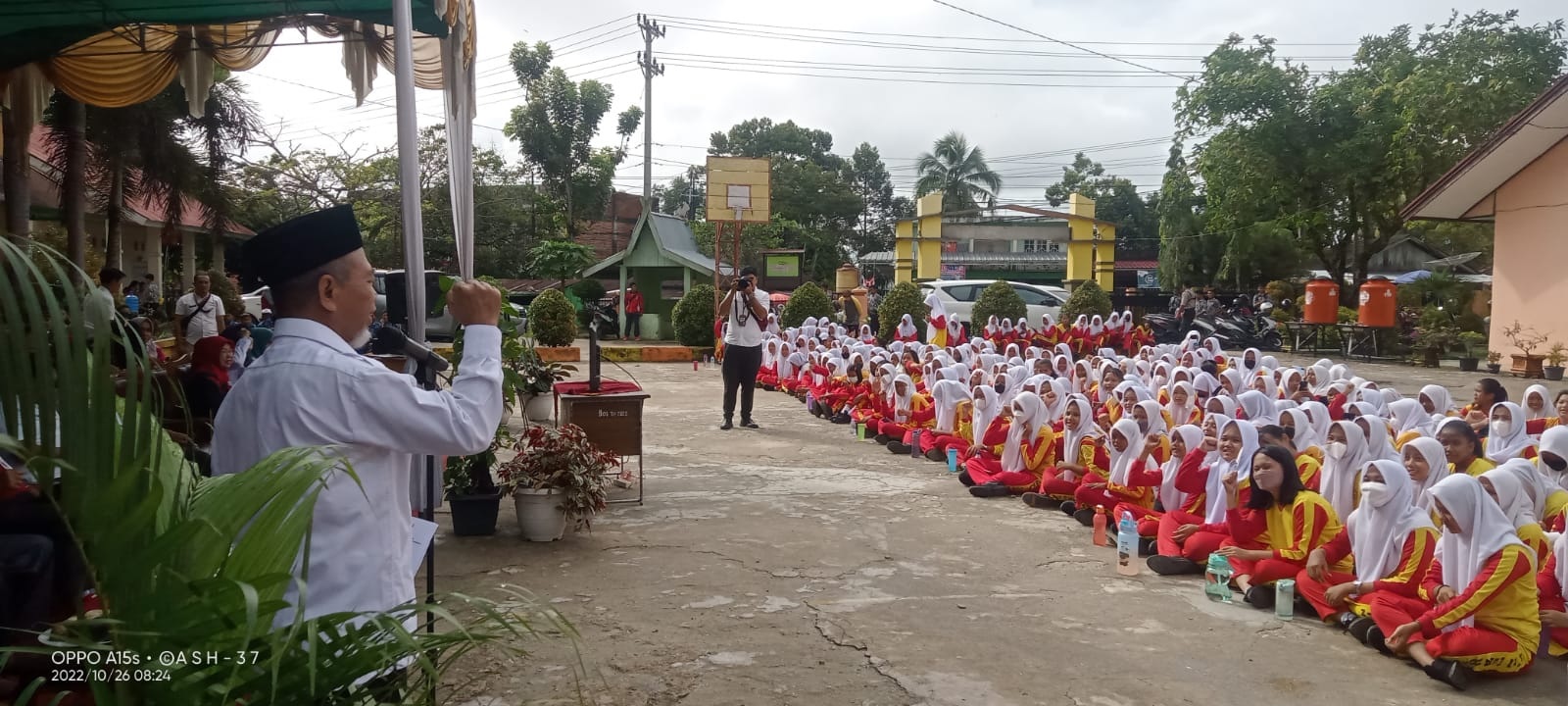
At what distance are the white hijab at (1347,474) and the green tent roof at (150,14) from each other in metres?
5.32

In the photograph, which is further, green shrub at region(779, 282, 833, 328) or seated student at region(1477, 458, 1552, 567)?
green shrub at region(779, 282, 833, 328)

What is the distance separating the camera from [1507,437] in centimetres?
675

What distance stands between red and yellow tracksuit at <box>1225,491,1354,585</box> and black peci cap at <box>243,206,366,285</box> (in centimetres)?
472

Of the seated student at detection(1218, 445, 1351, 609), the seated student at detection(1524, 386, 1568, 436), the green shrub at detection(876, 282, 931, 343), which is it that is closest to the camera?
the seated student at detection(1218, 445, 1351, 609)

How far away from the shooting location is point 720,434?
10359 mm

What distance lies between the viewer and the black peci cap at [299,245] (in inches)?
75.2

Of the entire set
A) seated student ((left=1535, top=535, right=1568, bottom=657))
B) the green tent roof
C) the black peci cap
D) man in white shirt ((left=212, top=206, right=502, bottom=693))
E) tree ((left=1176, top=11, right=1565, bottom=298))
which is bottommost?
seated student ((left=1535, top=535, right=1568, bottom=657))

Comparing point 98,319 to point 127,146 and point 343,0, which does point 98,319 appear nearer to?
point 343,0

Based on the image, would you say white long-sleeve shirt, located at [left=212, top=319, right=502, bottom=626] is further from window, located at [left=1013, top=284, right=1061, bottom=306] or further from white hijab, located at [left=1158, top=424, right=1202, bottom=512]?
window, located at [left=1013, top=284, right=1061, bottom=306]

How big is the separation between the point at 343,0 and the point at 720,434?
607cm

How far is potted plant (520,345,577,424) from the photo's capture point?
28.2ft

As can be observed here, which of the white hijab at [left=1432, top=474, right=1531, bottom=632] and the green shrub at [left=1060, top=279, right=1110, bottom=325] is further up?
the green shrub at [left=1060, top=279, right=1110, bottom=325]

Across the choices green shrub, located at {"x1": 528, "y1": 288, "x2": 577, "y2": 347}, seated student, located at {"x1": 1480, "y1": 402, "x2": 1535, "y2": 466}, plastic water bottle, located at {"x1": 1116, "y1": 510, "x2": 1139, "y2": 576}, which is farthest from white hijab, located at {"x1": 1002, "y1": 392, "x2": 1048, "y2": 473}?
green shrub, located at {"x1": 528, "y1": 288, "x2": 577, "y2": 347}

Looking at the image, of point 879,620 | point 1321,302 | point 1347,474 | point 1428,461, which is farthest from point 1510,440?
point 1321,302
